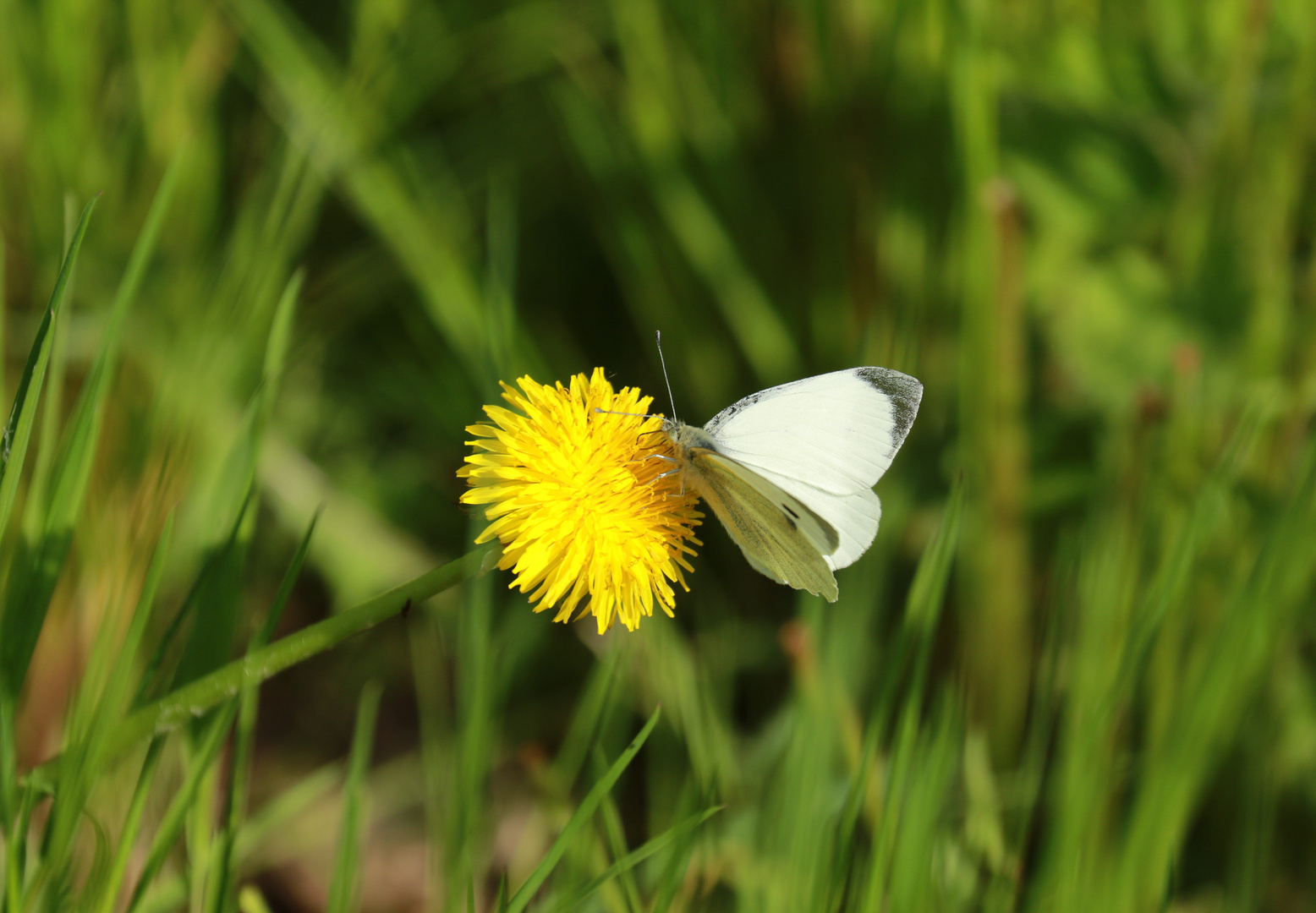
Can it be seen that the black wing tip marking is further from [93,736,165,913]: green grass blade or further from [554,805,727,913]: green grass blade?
[93,736,165,913]: green grass blade

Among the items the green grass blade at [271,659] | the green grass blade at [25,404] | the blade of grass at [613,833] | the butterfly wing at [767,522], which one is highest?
the green grass blade at [25,404]

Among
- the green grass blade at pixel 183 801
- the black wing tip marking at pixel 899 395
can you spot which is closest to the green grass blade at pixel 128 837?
the green grass blade at pixel 183 801

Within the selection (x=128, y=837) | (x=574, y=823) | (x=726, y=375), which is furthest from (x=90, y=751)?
(x=726, y=375)

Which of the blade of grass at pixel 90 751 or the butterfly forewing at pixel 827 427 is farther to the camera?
the butterfly forewing at pixel 827 427

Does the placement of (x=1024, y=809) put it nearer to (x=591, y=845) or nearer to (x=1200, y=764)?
(x=1200, y=764)

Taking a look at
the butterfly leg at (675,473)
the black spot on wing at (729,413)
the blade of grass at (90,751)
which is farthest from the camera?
the black spot on wing at (729,413)

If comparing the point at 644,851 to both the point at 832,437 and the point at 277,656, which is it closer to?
the point at 277,656

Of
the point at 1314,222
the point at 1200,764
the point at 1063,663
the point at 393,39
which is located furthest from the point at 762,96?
the point at 1200,764

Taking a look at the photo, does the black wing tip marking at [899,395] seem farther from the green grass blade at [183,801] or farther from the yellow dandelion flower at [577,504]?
the green grass blade at [183,801]
